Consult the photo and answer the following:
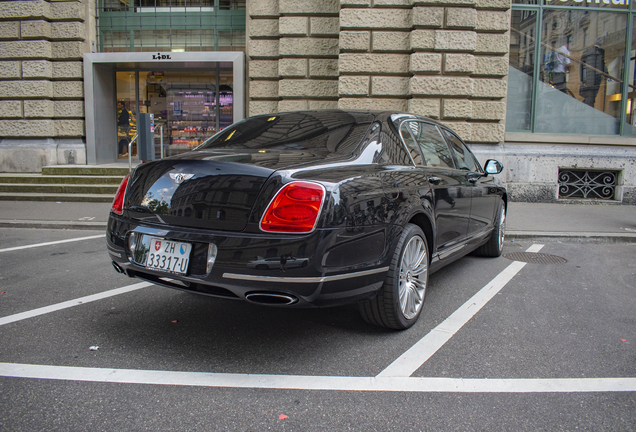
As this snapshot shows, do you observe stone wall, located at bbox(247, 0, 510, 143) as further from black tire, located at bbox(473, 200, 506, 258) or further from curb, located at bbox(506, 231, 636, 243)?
black tire, located at bbox(473, 200, 506, 258)

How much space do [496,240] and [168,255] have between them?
158 inches

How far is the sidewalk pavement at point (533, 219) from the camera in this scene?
7082mm

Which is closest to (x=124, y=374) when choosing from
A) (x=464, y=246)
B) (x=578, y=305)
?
(x=464, y=246)

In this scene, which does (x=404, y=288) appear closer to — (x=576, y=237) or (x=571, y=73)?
(x=576, y=237)

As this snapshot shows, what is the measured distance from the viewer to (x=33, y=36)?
11344mm

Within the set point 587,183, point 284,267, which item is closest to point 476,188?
point 284,267

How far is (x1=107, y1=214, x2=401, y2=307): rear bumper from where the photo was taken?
2.52 metres

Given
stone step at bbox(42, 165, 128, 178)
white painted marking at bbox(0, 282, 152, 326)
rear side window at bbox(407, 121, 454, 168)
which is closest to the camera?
white painted marking at bbox(0, 282, 152, 326)

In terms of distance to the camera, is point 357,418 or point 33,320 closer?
point 357,418

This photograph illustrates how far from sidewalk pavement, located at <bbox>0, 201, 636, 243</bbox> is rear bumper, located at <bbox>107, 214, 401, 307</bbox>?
4.96 metres

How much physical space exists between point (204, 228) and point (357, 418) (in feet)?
4.09

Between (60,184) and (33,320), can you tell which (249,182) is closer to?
(33,320)

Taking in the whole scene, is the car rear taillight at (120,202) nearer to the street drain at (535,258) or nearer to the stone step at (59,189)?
the street drain at (535,258)

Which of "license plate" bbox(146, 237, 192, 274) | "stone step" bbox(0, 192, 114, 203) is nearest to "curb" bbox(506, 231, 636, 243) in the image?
"license plate" bbox(146, 237, 192, 274)
